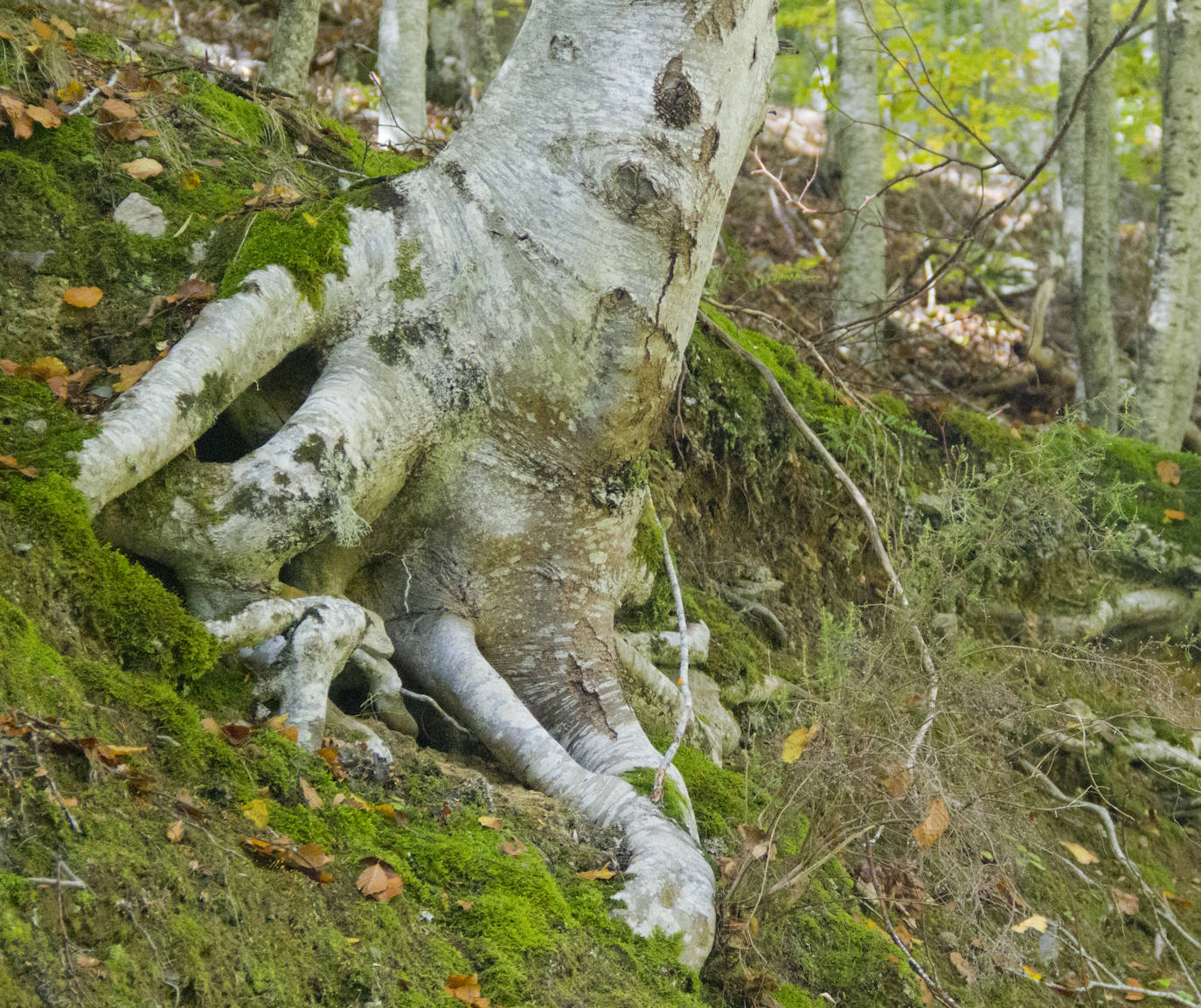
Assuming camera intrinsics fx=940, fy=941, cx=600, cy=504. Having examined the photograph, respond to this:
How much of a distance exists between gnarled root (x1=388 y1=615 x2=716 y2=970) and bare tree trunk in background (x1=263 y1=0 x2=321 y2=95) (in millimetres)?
3714

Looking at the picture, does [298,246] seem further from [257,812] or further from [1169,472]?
[1169,472]

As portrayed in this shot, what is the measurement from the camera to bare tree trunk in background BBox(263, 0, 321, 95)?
5574 millimetres

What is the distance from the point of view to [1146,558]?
6562 mm

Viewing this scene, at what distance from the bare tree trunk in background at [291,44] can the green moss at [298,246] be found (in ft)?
8.44

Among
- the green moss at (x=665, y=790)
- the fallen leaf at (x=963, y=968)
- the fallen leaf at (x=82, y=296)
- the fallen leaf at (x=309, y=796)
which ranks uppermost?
the fallen leaf at (x=82, y=296)

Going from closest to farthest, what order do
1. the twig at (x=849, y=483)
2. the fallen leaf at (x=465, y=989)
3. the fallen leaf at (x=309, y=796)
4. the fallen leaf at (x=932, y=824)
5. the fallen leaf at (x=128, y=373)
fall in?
1. the fallen leaf at (x=465, y=989)
2. the fallen leaf at (x=309, y=796)
3. the fallen leaf at (x=932, y=824)
4. the fallen leaf at (x=128, y=373)
5. the twig at (x=849, y=483)

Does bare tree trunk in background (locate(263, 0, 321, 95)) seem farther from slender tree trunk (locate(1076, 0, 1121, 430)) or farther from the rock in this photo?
slender tree trunk (locate(1076, 0, 1121, 430))

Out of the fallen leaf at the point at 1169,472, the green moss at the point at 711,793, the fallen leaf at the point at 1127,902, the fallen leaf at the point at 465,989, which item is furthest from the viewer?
the fallen leaf at the point at 1169,472

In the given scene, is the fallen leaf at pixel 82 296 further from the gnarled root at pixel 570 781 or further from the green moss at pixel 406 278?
the gnarled root at pixel 570 781

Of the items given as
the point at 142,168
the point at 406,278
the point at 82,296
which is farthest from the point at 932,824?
the point at 142,168

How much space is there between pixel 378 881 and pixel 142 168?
9.79 feet

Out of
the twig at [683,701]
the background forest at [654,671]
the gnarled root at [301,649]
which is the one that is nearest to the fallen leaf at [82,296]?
the background forest at [654,671]

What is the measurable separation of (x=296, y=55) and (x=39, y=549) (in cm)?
435

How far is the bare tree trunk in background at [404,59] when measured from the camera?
5.91 m
